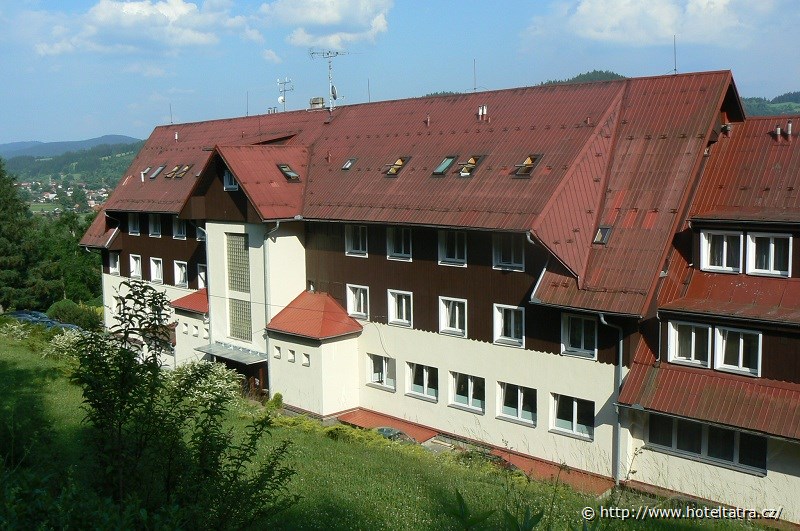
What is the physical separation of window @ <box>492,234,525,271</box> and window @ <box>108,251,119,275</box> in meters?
24.5

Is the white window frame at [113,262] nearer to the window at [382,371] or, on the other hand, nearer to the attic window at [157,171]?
the attic window at [157,171]

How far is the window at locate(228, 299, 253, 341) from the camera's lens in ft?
96.8

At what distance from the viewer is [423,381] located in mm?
25391

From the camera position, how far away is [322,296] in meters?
28.1

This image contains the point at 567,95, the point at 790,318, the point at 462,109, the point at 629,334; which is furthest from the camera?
the point at 462,109

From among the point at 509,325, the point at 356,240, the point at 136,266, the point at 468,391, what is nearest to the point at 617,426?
the point at 509,325

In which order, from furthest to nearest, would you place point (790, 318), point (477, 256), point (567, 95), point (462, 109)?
1. point (462, 109)
2. point (567, 95)
3. point (477, 256)
4. point (790, 318)

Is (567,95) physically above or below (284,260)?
above

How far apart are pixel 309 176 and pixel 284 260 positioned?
3402 millimetres

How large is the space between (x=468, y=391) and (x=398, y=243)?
5344 millimetres

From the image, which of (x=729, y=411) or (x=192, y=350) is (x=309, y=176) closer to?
(x=192, y=350)

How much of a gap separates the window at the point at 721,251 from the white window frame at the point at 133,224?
2725cm

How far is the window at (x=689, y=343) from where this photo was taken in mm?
19031

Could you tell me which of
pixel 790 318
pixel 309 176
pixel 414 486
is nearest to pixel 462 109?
pixel 309 176
